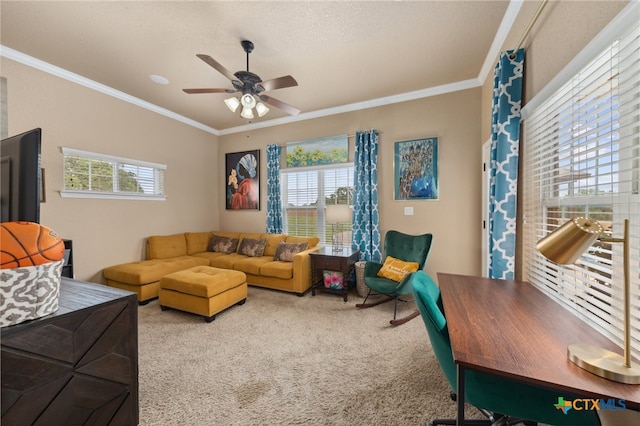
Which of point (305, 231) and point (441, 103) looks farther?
point (305, 231)

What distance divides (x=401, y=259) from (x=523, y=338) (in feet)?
7.15

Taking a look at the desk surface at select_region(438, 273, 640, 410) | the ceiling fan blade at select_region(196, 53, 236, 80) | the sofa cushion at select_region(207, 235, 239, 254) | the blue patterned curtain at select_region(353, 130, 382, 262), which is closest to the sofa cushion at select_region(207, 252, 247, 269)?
the sofa cushion at select_region(207, 235, 239, 254)

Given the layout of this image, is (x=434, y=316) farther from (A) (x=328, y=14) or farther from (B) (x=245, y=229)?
(B) (x=245, y=229)

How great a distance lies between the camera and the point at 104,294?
954mm

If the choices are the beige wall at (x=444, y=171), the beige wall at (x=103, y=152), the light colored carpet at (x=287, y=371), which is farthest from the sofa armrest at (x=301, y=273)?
the beige wall at (x=103, y=152)

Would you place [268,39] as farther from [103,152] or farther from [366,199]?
[103,152]

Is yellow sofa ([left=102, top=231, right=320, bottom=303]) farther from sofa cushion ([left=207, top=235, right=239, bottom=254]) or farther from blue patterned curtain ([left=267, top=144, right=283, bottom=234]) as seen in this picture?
blue patterned curtain ([left=267, top=144, right=283, bottom=234])

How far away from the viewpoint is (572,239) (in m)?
0.81

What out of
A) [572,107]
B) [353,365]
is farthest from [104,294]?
[572,107]

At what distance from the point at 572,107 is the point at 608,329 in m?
1.18

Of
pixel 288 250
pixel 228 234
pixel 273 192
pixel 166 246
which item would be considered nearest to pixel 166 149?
pixel 166 246

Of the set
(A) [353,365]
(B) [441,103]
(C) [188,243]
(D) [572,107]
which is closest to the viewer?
(D) [572,107]

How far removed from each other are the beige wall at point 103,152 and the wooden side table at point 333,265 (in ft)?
8.96

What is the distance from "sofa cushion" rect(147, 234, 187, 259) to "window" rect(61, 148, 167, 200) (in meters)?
0.69
